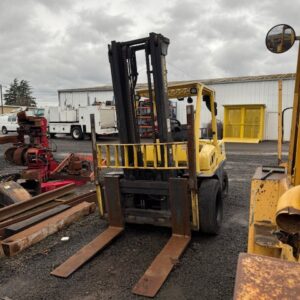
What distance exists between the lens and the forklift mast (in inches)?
177

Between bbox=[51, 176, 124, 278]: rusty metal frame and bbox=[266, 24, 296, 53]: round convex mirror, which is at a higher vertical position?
bbox=[266, 24, 296, 53]: round convex mirror

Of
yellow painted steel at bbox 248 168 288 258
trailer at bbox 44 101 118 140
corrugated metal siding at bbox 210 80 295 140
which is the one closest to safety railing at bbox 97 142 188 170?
yellow painted steel at bbox 248 168 288 258

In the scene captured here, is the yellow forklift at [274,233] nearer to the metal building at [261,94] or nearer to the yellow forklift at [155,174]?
the yellow forklift at [155,174]

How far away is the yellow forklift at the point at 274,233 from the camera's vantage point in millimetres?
1304

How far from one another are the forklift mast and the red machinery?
4.19 metres

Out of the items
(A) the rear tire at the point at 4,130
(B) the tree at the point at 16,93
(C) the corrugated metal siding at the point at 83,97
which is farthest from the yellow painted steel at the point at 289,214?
(B) the tree at the point at 16,93

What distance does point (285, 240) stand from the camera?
1669 millimetres

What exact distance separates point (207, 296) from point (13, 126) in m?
29.5

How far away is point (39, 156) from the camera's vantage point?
8.53 m

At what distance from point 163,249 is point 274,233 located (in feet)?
8.67

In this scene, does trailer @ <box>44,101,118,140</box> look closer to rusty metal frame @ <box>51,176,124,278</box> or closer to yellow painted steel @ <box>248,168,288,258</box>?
rusty metal frame @ <box>51,176,124,278</box>

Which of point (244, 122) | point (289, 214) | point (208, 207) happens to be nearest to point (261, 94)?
point (244, 122)

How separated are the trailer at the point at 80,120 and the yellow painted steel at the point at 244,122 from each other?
314 inches

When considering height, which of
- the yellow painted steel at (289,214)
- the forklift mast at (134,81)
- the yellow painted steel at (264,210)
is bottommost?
the yellow painted steel at (264,210)
